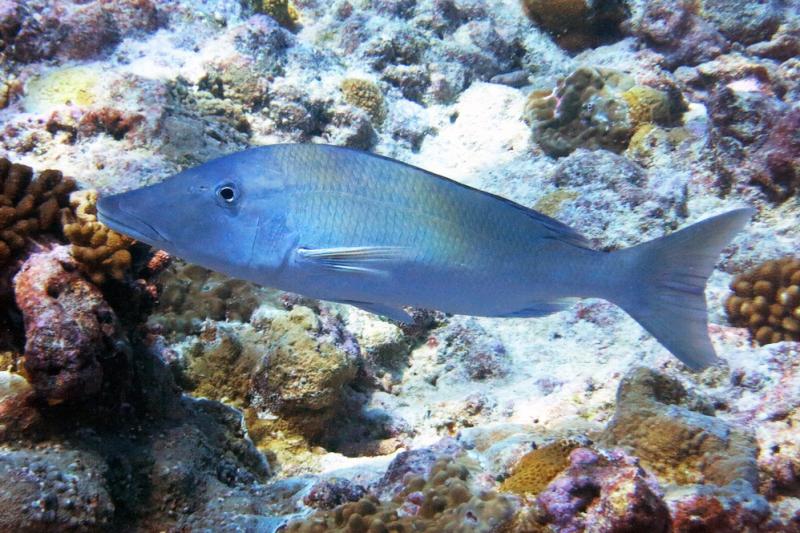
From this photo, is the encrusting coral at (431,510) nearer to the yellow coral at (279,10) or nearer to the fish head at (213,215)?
the fish head at (213,215)

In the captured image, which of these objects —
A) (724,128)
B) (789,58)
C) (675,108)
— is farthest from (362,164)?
(789,58)

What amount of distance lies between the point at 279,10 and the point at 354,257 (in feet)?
22.8

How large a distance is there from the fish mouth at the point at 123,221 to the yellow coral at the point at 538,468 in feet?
6.50

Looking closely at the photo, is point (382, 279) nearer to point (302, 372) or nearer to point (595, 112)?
point (302, 372)

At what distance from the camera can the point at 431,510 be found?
2.50 meters

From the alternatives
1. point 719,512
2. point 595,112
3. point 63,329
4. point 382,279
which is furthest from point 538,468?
point 595,112

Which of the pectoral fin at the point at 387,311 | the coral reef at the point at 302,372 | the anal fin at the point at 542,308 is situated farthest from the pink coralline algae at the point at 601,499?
the coral reef at the point at 302,372

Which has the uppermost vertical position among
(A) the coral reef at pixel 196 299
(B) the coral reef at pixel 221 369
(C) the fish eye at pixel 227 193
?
(C) the fish eye at pixel 227 193

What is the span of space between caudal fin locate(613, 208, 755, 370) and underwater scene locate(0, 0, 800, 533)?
0.01m

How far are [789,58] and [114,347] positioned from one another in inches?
387

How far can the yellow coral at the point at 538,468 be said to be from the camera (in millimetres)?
2529

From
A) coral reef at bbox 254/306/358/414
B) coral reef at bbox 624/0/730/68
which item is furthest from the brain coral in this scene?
coral reef at bbox 254/306/358/414

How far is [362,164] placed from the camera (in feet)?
8.14

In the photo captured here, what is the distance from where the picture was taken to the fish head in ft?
7.68
